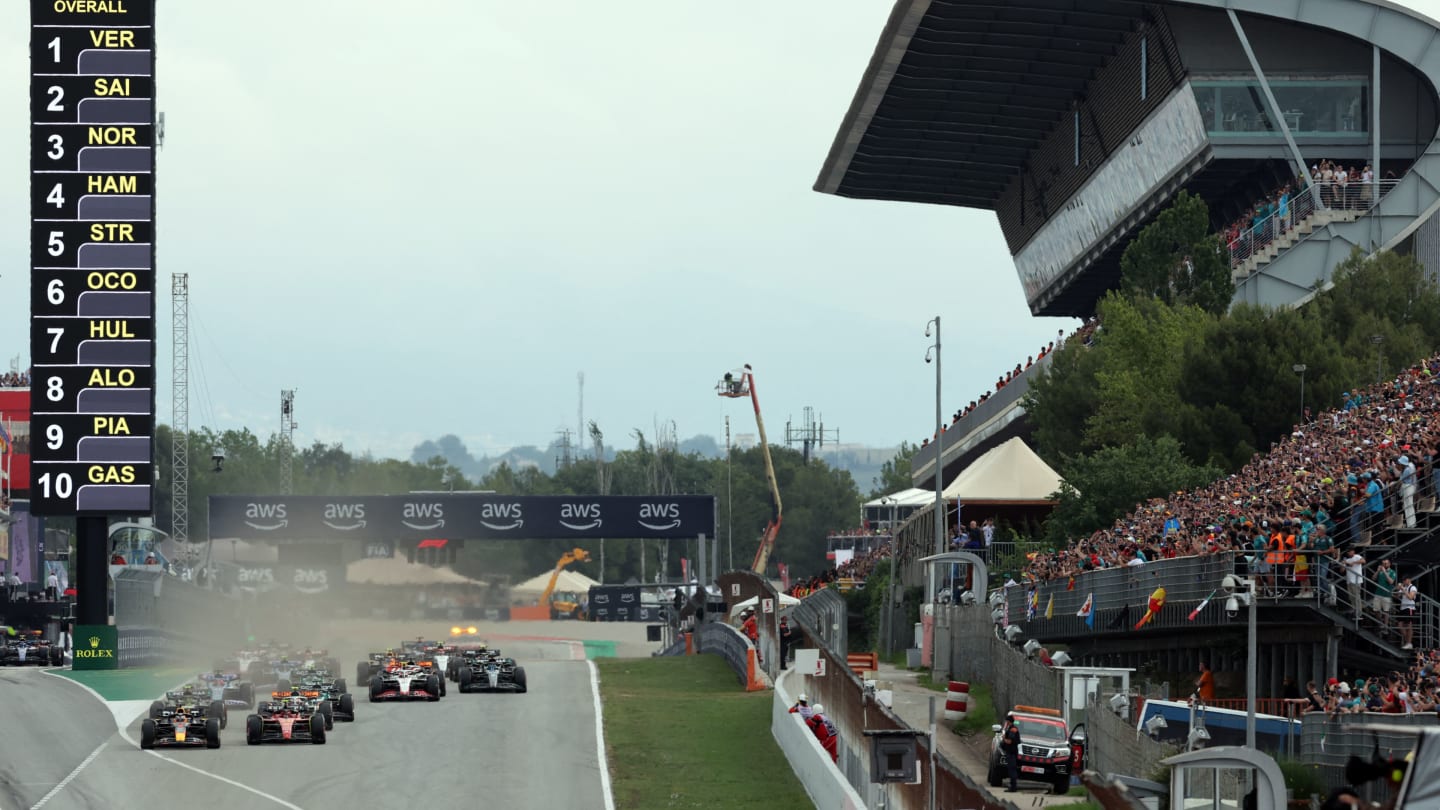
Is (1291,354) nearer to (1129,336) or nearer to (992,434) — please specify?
(1129,336)

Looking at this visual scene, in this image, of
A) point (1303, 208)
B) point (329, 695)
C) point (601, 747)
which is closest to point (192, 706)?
point (329, 695)

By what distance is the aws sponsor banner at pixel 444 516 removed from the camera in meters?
83.8

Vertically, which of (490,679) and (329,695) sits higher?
(329,695)

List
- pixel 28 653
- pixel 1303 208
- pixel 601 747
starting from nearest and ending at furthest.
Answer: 1. pixel 601 747
2. pixel 28 653
3. pixel 1303 208

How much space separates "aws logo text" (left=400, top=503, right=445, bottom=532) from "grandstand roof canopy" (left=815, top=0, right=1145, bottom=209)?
25.8 m

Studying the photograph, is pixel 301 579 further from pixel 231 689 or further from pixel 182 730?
pixel 182 730

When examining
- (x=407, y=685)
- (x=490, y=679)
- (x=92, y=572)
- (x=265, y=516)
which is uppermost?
(x=265, y=516)

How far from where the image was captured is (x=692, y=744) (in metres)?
41.2

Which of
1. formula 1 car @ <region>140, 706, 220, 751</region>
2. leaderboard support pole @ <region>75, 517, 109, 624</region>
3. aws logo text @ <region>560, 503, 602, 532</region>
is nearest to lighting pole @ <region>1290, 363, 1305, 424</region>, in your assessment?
formula 1 car @ <region>140, 706, 220, 751</region>

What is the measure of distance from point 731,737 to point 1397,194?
35.4 metres

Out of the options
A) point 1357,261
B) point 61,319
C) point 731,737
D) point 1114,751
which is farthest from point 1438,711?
point 61,319

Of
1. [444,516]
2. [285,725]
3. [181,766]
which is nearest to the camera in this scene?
[181,766]

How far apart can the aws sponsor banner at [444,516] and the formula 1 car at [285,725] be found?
42900 mm

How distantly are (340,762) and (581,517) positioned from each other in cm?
4638
